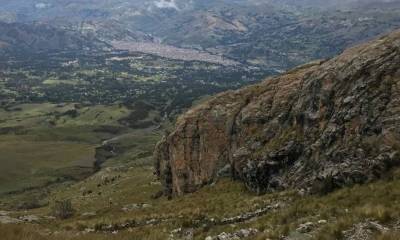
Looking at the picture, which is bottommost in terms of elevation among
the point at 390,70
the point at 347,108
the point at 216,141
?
the point at 216,141

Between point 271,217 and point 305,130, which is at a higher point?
point 305,130

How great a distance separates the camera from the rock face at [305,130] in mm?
33281

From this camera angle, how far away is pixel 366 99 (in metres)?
36.1

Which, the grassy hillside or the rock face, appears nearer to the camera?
the grassy hillside

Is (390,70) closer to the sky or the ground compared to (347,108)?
closer to the sky

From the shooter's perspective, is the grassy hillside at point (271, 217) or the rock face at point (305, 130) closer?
the grassy hillside at point (271, 217)

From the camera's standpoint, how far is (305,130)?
41719 millimetres

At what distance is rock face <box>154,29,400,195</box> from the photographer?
33.3m

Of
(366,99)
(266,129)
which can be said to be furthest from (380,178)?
(266,129)

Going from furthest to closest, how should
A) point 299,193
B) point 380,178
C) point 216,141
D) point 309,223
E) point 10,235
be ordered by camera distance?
point 216,141, point 299,193, point 380,178, point 309,223, point 10,235

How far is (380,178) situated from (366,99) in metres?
7.46

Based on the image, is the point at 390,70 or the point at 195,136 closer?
the point at 390,70

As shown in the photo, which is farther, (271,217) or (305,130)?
(305,130)

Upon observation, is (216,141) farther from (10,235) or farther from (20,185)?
(20,185)
